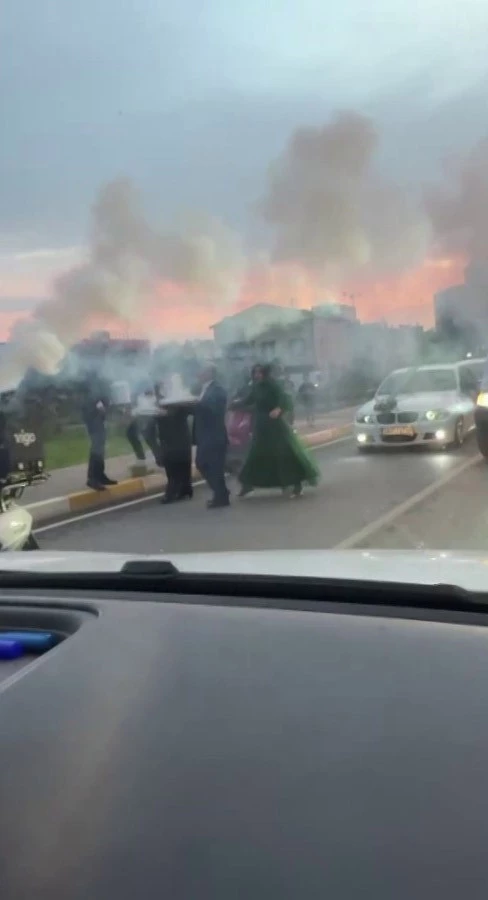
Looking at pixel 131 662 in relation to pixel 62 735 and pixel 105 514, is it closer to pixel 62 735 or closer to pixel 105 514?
pixel 62 735

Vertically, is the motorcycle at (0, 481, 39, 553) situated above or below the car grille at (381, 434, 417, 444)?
above

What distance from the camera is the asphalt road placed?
26.7 ft

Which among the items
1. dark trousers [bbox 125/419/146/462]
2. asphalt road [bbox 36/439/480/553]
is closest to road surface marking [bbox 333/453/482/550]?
asphalt road [bbox 36/439/480/553]

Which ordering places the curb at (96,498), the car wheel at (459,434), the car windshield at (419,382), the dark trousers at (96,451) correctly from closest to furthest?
1. the curb at (96,498)
2. the dark trousers at (96,451)
3. the car wheel at (459,434)
4. the car windshield at (419,382)

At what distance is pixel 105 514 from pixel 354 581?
29.1ft

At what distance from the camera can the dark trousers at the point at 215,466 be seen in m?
10.4

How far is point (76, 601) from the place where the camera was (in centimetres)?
229

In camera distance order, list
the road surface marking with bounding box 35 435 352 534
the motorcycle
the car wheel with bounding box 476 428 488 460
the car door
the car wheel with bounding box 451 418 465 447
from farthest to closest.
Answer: the car door
the car wheel with bounding box 451 418 465 447
the car wheel with bounding box 476 428 488 460
the road surface marking with bounding box 35 435 352 534
the motorcycle

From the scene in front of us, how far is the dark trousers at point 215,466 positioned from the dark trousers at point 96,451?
2.17 meters

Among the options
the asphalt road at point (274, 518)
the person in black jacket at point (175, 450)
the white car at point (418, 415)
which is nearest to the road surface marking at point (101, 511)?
the asphalt road at point (274, 518)

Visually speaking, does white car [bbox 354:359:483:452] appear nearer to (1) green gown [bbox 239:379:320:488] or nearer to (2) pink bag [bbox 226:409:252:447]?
(2) pink bag [bbox 226:409:252:447]

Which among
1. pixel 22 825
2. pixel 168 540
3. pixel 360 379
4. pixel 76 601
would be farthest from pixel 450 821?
pixel 360 379

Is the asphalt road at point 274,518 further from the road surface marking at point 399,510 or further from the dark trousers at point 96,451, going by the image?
the dark trousers at point 96,451

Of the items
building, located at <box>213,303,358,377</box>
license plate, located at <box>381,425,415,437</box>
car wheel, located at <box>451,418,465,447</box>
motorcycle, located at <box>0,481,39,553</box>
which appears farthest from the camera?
building, located at <box>213,303,358,377</box>
